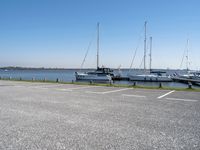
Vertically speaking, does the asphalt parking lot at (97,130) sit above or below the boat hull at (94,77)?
above

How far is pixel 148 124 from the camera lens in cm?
672

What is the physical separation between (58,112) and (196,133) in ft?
16.8

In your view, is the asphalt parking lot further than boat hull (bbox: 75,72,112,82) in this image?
No

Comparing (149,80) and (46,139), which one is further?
(149,80)

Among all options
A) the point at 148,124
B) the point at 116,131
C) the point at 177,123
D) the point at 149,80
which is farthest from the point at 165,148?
the point at 149,80

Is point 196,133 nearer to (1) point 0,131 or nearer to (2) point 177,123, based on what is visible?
(2) point 177,123

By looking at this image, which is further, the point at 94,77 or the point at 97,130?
the point at 94,77

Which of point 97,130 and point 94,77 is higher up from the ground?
point 97,130

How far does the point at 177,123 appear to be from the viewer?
6.95 m

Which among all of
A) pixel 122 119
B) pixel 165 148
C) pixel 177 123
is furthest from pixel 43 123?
pixel 177 123

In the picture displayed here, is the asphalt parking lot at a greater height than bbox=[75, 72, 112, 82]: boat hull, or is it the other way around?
the asphalt parking lot

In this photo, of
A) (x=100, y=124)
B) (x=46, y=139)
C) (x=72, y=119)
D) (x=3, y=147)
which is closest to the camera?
(x=3, y=147)

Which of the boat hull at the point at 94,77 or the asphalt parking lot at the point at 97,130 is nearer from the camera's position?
the asphalt parking lot at the point at 97,130

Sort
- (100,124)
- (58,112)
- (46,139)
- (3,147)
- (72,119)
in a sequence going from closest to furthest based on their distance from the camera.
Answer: (3,147)
(46,139)
(100,124)
(72,119)
(58,112)
